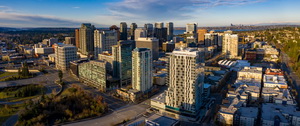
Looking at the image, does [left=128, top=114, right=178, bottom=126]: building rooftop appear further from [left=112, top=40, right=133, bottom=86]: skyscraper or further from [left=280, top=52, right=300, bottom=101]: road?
[left=280, top=52, right=300, bottom=101]: road

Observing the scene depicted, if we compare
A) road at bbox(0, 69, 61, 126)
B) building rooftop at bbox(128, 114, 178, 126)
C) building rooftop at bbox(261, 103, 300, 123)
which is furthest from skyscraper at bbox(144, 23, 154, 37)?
building rooftop at bbox(128, 114, 178, 126)

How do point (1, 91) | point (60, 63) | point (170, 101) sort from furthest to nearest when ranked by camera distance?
1. point (60, 63)
2. point (1, 91)
3. point (170, 101)

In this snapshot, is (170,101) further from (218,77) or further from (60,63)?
(60,63)

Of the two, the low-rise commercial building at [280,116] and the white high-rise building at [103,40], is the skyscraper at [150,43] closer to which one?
→ the white high-rise building at [103,40]

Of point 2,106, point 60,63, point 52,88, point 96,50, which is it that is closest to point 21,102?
point 2,106

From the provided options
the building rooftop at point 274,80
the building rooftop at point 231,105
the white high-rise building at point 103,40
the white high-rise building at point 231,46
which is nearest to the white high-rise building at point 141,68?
the building rooftop at point 231,105

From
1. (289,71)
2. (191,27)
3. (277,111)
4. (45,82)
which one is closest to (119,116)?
(277,111)

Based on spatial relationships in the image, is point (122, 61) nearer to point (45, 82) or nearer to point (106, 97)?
point (106, 97)
